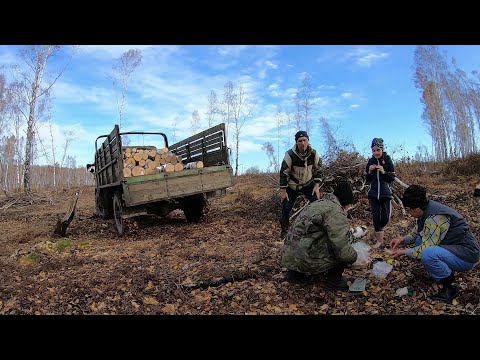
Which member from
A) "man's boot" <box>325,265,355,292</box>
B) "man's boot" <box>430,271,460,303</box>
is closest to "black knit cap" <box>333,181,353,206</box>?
"man's boot" <box>325,265,355,292</box>

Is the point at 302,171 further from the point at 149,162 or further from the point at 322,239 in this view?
the point at 149,162

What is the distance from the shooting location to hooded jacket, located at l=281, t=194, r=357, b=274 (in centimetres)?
362

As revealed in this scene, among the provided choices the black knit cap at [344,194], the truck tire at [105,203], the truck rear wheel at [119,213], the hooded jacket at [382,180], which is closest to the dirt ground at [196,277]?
the truck rear wheel at [119,213]

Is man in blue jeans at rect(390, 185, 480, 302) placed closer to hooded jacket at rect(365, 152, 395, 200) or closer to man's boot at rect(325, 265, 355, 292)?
man's boot at rect(325, 265, 355, 292)

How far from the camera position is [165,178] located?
7352mm

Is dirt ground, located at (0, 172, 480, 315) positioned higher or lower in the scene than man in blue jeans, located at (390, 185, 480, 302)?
lower

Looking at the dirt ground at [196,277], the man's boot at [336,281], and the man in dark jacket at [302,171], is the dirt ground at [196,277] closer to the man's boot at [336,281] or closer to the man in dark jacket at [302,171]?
the man's boot at [336,281]

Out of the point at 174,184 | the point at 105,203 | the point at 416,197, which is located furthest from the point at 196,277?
the point at 105,203

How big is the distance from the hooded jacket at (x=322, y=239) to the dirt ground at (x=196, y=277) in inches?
15.4

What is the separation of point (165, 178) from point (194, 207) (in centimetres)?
161

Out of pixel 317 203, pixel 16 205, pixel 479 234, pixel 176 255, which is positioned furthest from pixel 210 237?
pixel 16 205

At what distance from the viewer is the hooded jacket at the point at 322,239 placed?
3.62 m

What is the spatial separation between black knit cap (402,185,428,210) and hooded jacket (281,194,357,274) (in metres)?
0.63
